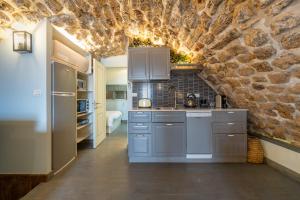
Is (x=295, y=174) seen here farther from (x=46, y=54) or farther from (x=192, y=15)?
(x=46, y=54)

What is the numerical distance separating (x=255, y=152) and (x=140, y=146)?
204cm

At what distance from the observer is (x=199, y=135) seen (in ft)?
11.7

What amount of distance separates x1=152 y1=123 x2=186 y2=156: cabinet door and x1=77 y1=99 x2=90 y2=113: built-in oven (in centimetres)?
182

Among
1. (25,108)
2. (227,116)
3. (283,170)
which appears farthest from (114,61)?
(283,170)

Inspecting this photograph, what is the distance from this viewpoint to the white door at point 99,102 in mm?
4652

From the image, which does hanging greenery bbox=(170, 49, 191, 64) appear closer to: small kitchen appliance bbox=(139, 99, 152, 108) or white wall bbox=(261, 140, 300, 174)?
small kitchen appliance bbox=(139, 99, 152, 108)

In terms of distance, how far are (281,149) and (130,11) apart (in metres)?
3.26

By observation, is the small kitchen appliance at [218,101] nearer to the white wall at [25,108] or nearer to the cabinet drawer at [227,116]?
the cabinet drawer at [227,116]

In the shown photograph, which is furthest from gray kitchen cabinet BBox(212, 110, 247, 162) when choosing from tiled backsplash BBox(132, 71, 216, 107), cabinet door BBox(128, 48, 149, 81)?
cabinet door BBox(128, 48, 149, 81)

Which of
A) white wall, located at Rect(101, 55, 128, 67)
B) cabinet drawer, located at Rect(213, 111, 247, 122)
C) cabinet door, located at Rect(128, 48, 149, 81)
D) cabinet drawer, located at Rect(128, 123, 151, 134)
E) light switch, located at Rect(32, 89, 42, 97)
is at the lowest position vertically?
cabinet drawer, located at Rect(128, 123, 151, 134)

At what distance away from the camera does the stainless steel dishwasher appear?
355cm

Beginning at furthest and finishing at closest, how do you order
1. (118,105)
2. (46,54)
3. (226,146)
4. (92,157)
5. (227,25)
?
(118,105) < (92,157) < (226,146) < (46,54) < (227,25)

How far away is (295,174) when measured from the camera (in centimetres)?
280

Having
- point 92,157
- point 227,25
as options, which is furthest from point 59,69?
point 227,25
